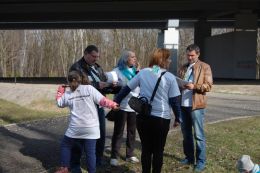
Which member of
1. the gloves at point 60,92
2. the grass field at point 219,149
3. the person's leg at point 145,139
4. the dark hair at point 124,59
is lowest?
the grass field at point 219,149

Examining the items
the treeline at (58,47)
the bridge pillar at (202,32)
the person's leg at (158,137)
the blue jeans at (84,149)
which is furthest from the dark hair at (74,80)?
the treeline at (58,47)

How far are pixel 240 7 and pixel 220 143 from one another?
82.7 ft

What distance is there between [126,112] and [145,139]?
1.19 meters

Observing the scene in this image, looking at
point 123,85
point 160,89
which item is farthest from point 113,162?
point 160,89

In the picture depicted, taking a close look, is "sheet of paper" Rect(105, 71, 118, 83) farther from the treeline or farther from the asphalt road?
the treeline

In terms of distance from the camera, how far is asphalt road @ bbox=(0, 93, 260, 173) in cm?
769

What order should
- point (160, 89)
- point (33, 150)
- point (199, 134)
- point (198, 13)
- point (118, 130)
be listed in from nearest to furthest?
point (160, 89) < point (199, 134) < point (118, 130) < point (33, 150) < point (198, 13)

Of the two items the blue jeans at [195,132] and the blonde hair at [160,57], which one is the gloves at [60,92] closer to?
the blonde hair at [160,57]

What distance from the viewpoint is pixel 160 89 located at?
6125 mm

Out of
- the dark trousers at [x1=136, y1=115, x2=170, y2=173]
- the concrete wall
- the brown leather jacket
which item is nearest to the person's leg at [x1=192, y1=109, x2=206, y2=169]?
the brown leather jacket

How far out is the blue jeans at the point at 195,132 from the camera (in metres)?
6.95

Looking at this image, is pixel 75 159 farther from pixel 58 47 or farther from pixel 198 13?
pixel 58 47

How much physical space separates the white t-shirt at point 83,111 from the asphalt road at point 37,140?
1328 mm

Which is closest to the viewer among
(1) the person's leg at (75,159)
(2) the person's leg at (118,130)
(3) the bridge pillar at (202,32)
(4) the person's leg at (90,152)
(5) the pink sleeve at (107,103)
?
(5) the pink sleeve at (107,103)
